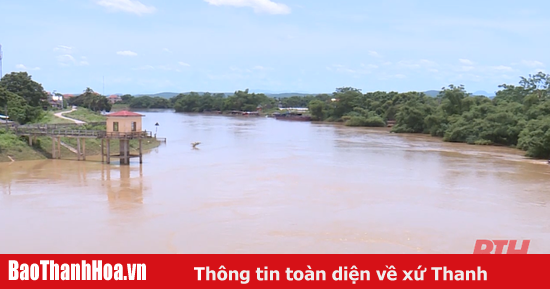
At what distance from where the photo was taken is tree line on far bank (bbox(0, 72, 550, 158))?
138 feet

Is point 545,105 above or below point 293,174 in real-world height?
above

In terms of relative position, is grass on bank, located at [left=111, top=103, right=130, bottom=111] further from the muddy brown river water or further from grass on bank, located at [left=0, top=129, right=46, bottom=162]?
the muddy brown river water

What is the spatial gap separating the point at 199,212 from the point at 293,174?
9.63 m

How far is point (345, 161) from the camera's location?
3353cm

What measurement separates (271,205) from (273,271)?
25.3 ft

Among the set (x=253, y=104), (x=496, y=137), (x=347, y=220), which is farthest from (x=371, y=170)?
(x=253, y=104)

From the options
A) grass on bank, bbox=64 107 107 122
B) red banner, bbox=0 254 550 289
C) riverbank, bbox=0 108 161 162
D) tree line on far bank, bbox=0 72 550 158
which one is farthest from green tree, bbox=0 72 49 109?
red banner, bbox=0 254 550 289

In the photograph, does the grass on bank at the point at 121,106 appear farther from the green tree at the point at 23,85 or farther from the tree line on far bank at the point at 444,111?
the green tree at the point at 23,85

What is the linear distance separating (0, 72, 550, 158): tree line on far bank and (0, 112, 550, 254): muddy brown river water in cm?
1233

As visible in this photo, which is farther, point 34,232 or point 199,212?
point 199,212

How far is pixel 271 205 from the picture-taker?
20.0m

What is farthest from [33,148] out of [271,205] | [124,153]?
[271,205]

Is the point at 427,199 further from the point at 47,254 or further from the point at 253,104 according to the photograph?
the point at 253,104

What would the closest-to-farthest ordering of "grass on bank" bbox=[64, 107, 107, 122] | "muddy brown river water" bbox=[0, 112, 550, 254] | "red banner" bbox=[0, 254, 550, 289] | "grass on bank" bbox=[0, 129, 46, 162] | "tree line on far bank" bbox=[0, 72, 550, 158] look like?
1. "red banner" bbox=[0, 254, 550, 289]
2. "muddy brown river water" bbox=[0, 112, 550, 254]
3. "grass on bank" bbox=[0, 129, 46, 162]
4. "tree line on far bank" bbox=[0, 72, 550, 158]
5. "grass on bank" bbox=[64, 107, 107, 122]
